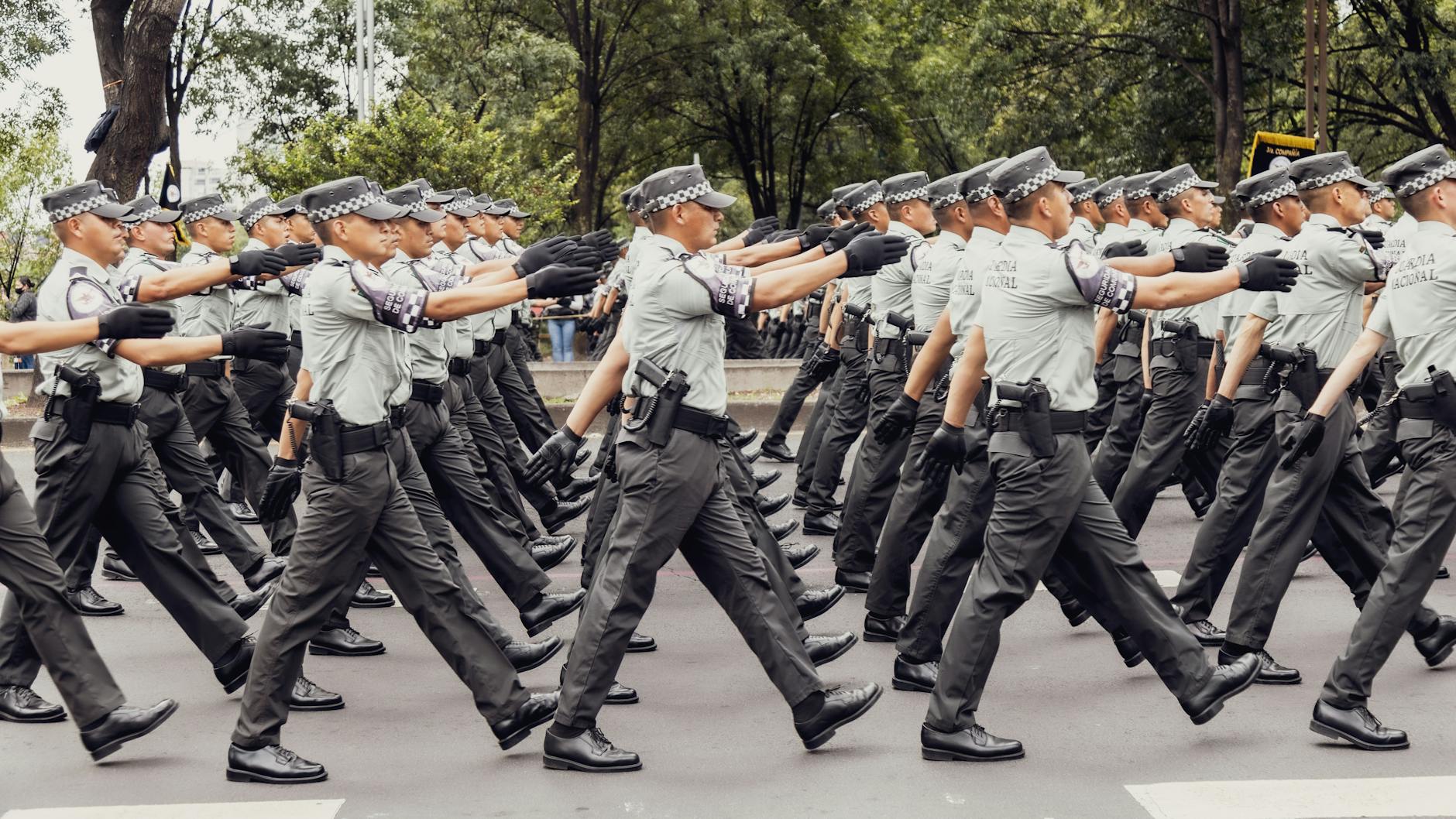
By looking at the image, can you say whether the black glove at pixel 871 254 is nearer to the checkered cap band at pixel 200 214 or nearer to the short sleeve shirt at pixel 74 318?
the short sleeve shirt at pixel 74 318

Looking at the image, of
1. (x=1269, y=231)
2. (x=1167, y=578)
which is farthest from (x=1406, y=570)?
(x=1167, y=578)

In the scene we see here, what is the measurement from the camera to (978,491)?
5980 millimetres

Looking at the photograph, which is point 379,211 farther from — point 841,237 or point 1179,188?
point 1179,188

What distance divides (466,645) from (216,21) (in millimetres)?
31882

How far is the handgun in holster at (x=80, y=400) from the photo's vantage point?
20.1 ft

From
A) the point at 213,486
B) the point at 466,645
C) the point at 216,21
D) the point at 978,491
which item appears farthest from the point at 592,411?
the point at 216,21

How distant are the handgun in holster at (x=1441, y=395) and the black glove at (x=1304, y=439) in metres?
0.42

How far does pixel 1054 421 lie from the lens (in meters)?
5.33

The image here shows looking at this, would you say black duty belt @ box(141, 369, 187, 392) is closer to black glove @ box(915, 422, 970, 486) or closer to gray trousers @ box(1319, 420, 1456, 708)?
black glove @ box(915, 422, 970, 486)

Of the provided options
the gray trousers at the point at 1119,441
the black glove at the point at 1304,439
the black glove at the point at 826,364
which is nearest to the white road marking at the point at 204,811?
the black glove at the point at 1304,439

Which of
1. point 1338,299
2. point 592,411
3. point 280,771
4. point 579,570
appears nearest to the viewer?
point 280,771

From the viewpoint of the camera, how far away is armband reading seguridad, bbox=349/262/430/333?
5.27 m

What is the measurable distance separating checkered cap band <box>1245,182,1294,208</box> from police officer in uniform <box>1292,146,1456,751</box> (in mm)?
1175

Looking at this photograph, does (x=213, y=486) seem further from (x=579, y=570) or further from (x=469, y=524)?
(x=579, y=570)
